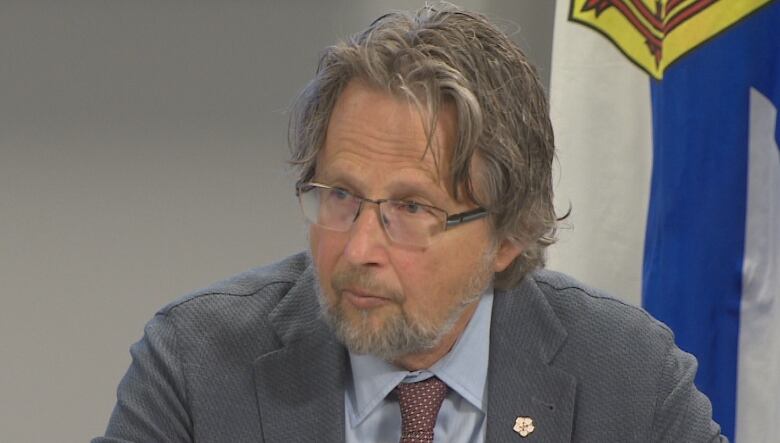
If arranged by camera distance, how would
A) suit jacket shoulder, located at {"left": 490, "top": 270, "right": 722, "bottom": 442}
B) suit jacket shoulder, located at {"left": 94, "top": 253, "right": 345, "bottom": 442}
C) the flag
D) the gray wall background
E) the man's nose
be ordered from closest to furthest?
the man's nose, suit jacket shoulder, located at {"left": 94, "top": 253, "right": 345, "bottom": 442}, suit jacket shoulder, located at {"left": 490, "top": 270, "right": 722, "bottom": 442}, the flag, the gray wall background

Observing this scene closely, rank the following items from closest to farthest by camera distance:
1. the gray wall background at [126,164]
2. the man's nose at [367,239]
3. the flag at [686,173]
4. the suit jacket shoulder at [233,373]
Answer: the man's nose at [367,239]
the suit jacket shoulder at [233,373]
the flag at [686,173]
the gray wall background at [126,164]

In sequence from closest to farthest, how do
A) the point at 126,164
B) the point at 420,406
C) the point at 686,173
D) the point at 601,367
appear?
the point at 420,406
the point at 601,367
the point at 686,173
the point at 126,164

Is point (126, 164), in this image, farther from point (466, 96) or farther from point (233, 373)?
point (466, 96)

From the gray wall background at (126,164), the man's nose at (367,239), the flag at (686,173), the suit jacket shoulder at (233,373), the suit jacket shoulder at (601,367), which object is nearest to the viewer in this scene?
the man's nose at (367,239)

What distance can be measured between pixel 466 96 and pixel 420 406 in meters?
0.48

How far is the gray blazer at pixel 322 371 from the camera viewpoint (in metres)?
1.97

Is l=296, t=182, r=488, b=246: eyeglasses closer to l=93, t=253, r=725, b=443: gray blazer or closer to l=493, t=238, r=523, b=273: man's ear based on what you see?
l=493, t=238, r=523, b=273: man's ear

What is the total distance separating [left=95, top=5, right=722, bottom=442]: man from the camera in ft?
6.10

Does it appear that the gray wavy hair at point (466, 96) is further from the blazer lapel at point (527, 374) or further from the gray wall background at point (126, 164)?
the gray wall background at point (126, 164)

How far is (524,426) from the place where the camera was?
2.02 metres

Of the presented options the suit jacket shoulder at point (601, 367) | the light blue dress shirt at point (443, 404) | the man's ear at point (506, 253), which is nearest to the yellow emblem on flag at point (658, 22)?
the suit jacket shoulder at point (601, 367)

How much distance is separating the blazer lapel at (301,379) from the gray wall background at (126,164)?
3.78 ft

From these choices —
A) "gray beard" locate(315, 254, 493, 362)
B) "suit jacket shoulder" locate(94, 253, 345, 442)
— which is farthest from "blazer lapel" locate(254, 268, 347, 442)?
"gray beard" locate(315, 254, 493, 362)

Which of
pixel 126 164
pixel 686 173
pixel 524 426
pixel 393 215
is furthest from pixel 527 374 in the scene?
pixel 126 164
